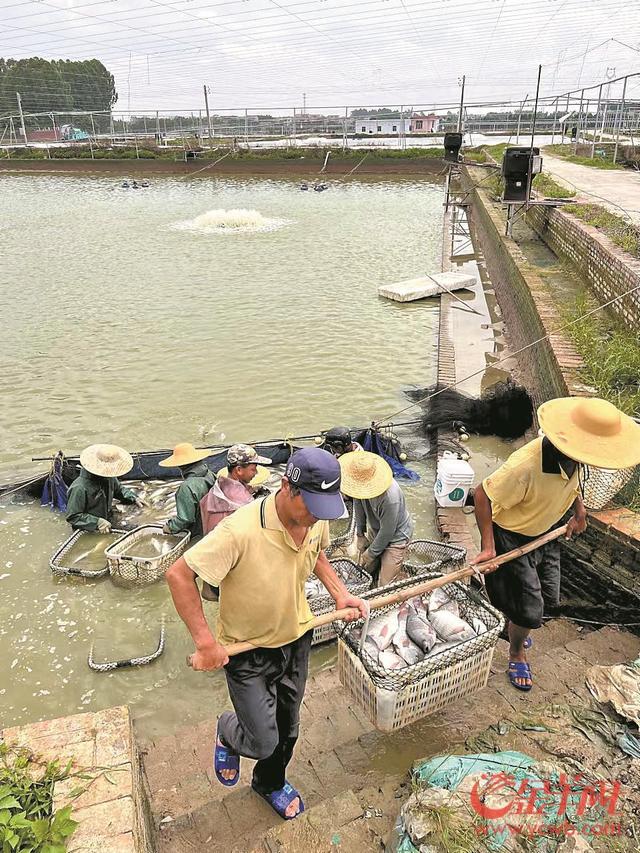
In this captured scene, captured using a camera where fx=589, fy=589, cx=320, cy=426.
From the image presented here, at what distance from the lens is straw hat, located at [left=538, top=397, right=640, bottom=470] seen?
9.66 feet

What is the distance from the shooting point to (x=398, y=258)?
56.0 ft

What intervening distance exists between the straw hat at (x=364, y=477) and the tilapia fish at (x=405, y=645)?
78cm

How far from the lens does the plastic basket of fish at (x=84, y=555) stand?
16.9 feet

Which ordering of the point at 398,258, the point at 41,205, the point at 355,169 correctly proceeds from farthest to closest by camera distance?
1. the point at 355,169
2. the point at 41,205
3. the point at 398,258

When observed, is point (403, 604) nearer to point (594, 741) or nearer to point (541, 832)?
point (594, 741)

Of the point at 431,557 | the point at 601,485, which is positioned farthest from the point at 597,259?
the point at 431,557

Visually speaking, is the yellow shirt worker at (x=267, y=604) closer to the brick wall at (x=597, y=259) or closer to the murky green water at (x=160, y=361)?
the murky green water at (x=160, y=361)

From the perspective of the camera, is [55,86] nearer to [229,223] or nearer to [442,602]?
[229,223]

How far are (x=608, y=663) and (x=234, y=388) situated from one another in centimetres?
672

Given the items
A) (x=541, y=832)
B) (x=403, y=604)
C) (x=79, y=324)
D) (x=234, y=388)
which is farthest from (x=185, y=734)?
(x=79, y=324)

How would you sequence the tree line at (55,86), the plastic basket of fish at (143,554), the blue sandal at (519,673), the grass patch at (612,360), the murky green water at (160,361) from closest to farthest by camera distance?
the blue sandal at (519,673)
the murky green water at (160,361)
the plastic basket of fish at (143,554)
the grass patch at (612,360)
the tree line at (55,86)

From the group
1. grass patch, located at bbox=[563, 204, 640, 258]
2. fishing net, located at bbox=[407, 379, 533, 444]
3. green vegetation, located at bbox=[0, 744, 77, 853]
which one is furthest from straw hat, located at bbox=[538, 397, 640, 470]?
grass patch, located at bbox=[563, 204, 640, 258]

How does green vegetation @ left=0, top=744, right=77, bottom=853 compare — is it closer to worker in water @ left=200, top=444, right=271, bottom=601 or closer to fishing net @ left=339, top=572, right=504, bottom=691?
fishing net @ left=339, top=572, right=504, bottom=691

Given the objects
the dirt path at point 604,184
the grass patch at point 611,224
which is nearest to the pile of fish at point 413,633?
the grass patch at point 611,224
